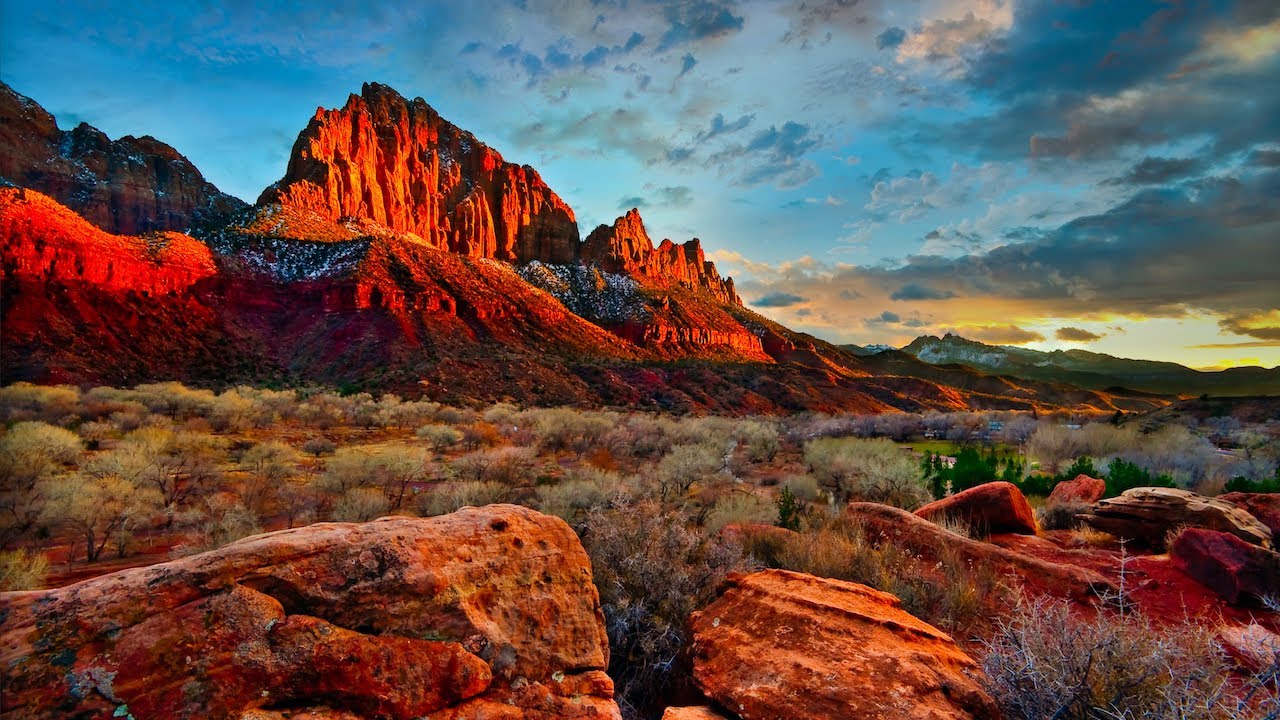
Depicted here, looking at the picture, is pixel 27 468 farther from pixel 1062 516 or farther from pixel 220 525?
pixel 1062 516

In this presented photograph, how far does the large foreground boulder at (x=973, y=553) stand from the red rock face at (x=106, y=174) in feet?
290

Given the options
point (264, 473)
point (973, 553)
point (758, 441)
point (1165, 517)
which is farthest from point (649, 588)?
point (758, 441)

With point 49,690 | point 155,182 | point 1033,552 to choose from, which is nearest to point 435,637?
point 49,690

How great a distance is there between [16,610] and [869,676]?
16.0 ft

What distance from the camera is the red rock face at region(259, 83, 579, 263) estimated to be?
8494 centimetres

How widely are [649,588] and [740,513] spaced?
4.85 meters

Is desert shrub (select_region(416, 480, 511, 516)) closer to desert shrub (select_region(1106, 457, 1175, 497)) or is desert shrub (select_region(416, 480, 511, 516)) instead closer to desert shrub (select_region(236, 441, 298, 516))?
desert shrub (select_region(236, 441, 298, 516))

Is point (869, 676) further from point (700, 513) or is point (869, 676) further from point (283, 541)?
point (700, 513)

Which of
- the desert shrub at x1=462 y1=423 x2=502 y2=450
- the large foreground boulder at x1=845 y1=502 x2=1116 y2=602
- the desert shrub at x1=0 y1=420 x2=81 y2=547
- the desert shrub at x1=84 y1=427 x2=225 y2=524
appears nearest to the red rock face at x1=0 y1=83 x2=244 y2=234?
the desert shrub at x1=462 y1=423 x2=502 y2=450

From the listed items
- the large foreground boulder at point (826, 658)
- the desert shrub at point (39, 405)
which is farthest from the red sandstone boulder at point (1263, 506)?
the desert shrub at point (39, 405)

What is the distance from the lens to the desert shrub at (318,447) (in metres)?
17.6

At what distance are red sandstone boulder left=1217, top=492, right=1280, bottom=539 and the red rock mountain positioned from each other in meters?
36.5

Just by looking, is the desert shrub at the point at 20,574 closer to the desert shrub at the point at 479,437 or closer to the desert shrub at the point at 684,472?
the desert shrub at the point at 684,472

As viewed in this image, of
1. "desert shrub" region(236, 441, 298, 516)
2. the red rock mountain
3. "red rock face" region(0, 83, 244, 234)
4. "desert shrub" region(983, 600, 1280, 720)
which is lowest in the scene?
"desert shrub" region(236, 441, 298, 516)
